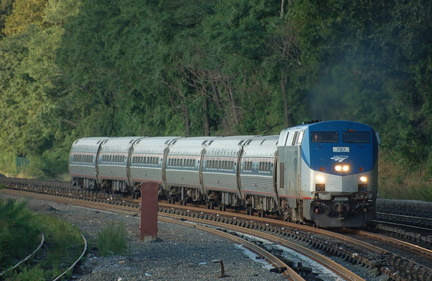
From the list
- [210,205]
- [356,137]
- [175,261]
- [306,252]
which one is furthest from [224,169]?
[175,261]

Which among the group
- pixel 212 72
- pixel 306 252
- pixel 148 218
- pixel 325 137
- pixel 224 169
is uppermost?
pixel 212 72

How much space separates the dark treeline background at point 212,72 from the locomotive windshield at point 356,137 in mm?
9480

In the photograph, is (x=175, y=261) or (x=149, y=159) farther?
(x=149, y=159)

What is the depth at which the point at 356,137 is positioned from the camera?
24297 millimetres

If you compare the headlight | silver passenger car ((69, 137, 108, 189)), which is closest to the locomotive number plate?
the headlight

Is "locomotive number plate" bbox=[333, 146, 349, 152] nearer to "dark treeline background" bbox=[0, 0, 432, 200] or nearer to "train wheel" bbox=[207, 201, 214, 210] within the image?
"dark treeline background" bbox=[0, 0, 432, 200]

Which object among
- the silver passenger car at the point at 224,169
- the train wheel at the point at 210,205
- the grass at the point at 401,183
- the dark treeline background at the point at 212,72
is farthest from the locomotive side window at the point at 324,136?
the train wheel at the point at 210,205

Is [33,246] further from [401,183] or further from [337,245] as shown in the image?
[401,183]

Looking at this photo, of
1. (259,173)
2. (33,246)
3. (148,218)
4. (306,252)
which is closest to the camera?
(306,252)

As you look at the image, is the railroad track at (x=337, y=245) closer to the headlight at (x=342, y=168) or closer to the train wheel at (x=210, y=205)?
the train wheel at (x=210, y=205)

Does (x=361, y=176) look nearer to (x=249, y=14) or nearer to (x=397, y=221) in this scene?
(x=397, y=221)

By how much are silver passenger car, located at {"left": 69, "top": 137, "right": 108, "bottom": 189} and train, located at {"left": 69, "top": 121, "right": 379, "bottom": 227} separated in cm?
139

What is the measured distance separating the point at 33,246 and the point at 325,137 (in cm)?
876

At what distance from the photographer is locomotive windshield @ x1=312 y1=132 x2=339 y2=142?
24.0 meters
